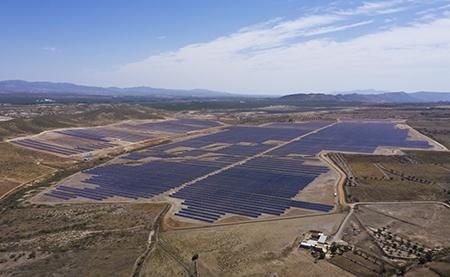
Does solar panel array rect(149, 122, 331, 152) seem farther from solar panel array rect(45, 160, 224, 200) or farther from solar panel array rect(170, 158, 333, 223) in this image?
solar panel array rect(170, 158, 333, 223)

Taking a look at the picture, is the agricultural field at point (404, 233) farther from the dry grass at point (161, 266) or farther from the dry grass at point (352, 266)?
the dry grass at point (161, 266)

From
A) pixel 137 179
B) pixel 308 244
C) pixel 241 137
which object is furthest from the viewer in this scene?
pixel 241 137

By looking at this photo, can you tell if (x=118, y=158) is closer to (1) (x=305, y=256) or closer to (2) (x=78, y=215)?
(2) (x=78, y=215)

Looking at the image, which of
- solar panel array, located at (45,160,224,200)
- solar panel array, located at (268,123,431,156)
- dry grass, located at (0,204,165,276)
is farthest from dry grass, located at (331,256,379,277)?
solar panel array, located at (268,123,431,156)

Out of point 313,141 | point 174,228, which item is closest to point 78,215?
point 174,228

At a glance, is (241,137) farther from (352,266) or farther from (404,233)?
(352,266)

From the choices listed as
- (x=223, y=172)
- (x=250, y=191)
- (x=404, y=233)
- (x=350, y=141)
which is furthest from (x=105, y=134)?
(x=404, y=233)
